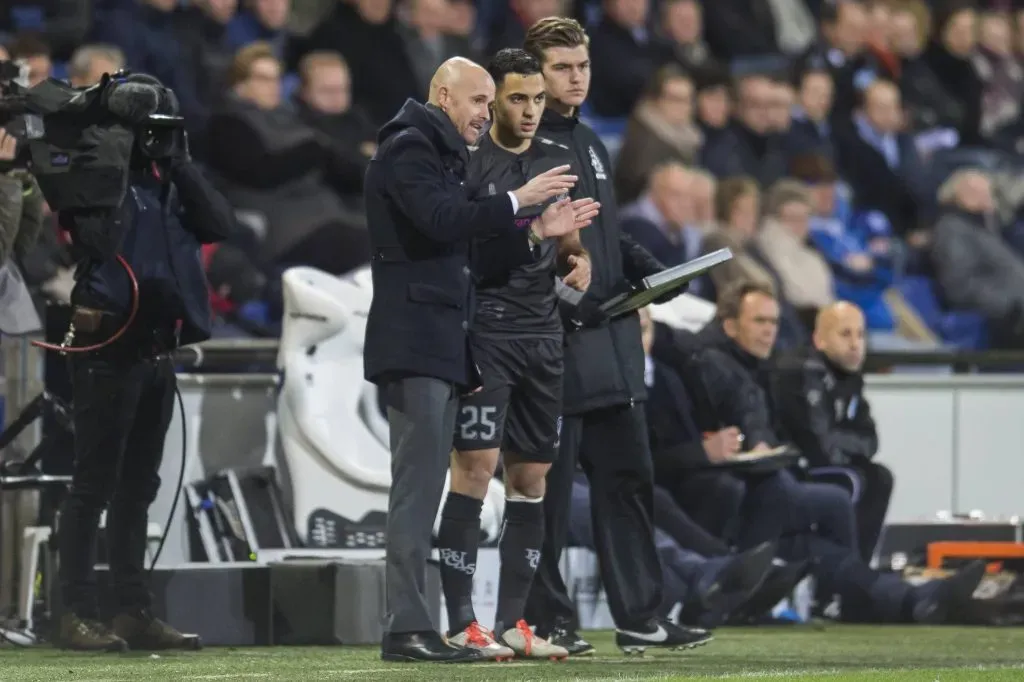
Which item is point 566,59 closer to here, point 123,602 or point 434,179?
point 434,179

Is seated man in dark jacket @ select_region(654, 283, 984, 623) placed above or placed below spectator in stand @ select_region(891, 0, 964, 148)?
below

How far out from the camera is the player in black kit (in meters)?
7.30

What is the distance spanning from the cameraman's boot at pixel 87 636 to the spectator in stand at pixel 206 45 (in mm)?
4593

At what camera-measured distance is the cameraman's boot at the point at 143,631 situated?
7930 millimetres

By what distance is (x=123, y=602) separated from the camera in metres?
7.97

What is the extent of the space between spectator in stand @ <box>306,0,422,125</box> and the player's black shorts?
6172mm

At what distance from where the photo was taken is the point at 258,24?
1333 centimetres

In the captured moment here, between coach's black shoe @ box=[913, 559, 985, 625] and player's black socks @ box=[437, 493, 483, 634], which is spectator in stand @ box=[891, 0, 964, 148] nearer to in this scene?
coach's black shoe @ box=[913, 559, 985, 625]

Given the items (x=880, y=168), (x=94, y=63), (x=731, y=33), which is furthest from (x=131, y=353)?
(x=731, y=33)

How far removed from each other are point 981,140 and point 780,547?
8229 mm

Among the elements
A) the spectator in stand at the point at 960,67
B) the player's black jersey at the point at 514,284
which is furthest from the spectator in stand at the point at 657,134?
the player's black jersey at the point at 514,284

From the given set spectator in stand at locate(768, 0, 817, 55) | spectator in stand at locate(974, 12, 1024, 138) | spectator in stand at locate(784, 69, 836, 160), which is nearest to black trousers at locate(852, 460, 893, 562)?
spectator in stand at locate(784, 69, 836, 160)

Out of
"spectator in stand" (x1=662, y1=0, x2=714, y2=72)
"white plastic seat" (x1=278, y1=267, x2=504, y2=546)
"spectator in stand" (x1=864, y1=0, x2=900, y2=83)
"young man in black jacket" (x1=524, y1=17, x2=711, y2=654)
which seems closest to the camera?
"young man in black jacket" (x1=524, y1=17, x2=711, y2=654)

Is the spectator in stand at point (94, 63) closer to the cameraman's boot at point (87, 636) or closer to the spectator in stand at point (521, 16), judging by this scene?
the cameraman's boot at point (87, 636)
